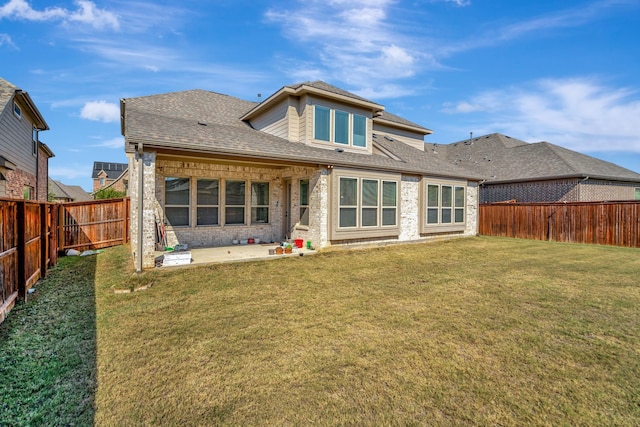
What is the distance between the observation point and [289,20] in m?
10.2

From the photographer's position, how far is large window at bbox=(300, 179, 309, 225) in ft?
33.9

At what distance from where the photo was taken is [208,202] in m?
9.91

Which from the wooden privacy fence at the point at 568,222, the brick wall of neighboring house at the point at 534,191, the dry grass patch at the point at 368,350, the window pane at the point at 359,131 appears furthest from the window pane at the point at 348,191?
the brick wall of neighboring house at the point at 534,191

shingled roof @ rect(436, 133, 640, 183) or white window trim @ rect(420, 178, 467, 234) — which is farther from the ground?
shingled roof @ rect(436, 133, 640, 183)

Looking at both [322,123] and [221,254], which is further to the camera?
[322,123]

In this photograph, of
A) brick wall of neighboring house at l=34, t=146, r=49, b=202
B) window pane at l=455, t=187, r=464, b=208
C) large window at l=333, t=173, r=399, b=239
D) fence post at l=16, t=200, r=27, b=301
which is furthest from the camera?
brick wall of neighboring house at l=34, t=146, r=49, b=202

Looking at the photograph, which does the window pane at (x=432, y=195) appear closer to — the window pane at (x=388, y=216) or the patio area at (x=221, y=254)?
the window pane at (x=388, y=216)

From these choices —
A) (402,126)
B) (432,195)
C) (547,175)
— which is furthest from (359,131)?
(547,175)

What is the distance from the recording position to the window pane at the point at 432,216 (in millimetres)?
12280

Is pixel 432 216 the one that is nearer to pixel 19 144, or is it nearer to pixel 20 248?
pixel 20 248

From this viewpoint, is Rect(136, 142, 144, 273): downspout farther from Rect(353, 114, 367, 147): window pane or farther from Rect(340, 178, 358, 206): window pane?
Rect(353, 114, 367, 147): window pane

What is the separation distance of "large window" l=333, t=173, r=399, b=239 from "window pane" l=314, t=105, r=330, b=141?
205 centimetres

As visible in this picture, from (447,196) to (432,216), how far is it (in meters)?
1.34

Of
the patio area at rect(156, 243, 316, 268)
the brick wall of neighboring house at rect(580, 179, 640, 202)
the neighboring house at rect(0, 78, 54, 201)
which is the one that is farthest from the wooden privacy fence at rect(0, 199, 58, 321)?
the brick wall of neighboring house at rect(580, 179, 640, 202)
